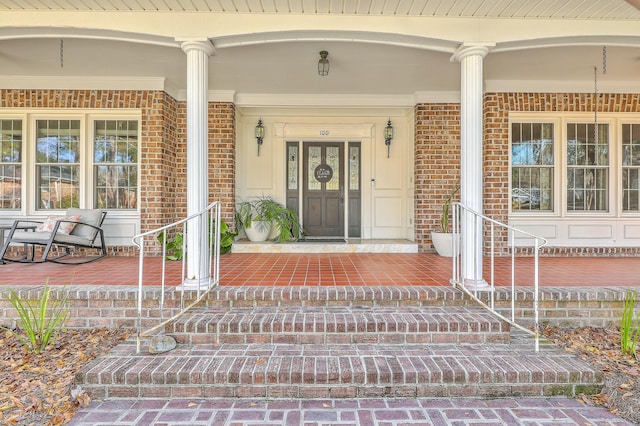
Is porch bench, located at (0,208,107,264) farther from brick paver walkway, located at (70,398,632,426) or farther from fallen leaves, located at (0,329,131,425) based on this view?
brick paver walkway, located at (70,398,632,426)

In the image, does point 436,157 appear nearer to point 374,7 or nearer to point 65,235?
point 374,7

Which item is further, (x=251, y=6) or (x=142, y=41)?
(x=142, y=41)

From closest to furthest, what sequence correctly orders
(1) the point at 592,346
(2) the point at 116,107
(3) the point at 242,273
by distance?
(1) the point at 592,346 < (3) the point at 242,273 < (2) the point at 116,107

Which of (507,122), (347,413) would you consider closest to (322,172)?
(507,122)

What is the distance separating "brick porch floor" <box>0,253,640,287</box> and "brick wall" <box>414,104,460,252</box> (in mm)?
953

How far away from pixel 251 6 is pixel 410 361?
344 cm

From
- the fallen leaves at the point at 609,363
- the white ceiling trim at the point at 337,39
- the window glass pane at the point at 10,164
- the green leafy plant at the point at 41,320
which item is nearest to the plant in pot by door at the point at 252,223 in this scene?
the white ceiling trim at the point at 337,39

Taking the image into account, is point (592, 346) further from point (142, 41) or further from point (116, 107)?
point (116, 107)

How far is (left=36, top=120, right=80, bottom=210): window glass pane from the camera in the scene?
18.6 ft

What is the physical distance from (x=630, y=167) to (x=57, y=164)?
9208 millimetres

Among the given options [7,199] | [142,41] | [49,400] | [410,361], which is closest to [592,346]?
[410,361]

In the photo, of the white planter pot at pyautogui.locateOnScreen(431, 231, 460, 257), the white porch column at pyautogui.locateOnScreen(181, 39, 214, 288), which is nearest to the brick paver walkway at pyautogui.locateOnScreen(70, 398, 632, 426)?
the white porch column at pyautogui.locateOnScreen(181, 39, 214, 288)

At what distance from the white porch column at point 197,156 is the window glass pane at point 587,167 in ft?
18.5

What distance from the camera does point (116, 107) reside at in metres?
5.57
